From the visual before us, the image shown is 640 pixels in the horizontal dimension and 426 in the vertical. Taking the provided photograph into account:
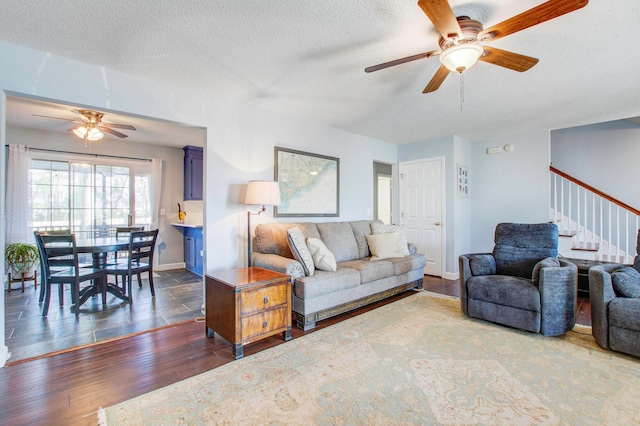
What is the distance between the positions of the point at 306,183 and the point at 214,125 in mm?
1450

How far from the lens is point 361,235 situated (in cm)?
436

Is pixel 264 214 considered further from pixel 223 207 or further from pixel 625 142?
pixel 625 142

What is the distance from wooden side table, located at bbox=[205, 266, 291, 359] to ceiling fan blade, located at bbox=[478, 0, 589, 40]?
2.36 metres

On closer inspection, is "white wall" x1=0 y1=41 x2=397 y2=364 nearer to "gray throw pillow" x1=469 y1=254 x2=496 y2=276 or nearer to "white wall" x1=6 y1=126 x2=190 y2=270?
"gray throw pillow" x1=469 y1=254 x2=496 y2=276

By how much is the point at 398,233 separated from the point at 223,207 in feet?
7.97

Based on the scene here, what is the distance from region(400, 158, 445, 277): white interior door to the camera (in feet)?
17.1

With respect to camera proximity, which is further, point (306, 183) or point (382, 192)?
point (382, 192)

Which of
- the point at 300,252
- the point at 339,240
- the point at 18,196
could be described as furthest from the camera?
the point at 18,196

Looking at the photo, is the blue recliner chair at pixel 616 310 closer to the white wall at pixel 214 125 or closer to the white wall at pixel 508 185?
the white wall at pixel 508 185

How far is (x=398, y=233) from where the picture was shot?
4.31m

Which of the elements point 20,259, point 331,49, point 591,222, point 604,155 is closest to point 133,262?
point 20,259

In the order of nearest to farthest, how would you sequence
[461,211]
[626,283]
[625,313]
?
[625,313] < [626,283] < [461,211]

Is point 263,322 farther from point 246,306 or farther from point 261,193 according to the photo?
point 261,193

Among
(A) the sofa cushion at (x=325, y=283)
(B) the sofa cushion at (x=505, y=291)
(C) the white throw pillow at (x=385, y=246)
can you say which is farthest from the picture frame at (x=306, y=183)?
(B) the sofa cushion at (x=505, y=291)
